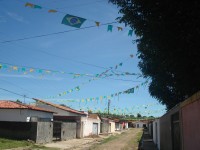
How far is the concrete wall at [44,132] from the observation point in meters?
27.7

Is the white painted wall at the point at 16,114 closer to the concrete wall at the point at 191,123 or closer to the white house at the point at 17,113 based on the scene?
the white house at the point at 17,113

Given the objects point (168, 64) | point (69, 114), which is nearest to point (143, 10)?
point (168, 64)

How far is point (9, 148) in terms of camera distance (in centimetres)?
2145

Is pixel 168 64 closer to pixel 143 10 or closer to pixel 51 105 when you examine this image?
pixel 143 10

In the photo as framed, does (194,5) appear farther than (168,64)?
No

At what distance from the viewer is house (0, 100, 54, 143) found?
27.5 meters

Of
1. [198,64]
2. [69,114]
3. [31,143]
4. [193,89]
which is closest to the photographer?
[198,64]

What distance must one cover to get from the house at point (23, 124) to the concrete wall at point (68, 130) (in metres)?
2.85

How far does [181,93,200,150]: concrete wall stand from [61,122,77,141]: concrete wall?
26065mm

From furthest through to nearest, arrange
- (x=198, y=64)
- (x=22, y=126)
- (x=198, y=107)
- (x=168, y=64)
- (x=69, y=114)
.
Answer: (x=69, y=114) < (x=22, y=126) < (x=168, y=64) < (x=198, y=64) < (x=198, y=107)

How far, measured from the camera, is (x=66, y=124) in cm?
3519

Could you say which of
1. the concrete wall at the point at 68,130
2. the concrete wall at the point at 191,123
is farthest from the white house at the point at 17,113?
the concrete wall at the point at 191,123

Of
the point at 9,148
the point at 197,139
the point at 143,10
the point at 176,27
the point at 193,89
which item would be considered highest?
the point at 143,10

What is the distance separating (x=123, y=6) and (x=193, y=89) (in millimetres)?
3787
